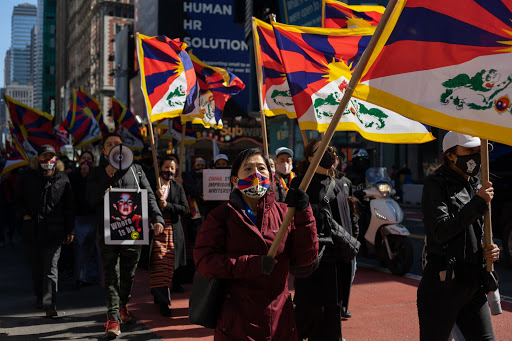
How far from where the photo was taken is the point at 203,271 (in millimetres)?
3148

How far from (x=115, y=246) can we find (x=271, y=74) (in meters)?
2.77

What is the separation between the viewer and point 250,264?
3.07 metres

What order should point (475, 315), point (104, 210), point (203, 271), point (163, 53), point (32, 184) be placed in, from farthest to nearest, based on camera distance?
point (163, 53) → point (32, 184) → point (104, 210) → point (475, 315) → point (203, 271)

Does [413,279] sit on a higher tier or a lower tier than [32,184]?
lower

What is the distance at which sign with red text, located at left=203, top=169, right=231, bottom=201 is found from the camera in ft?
28.3

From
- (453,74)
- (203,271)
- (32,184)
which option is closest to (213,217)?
(203,271)

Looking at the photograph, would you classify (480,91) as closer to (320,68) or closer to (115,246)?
(320,68)

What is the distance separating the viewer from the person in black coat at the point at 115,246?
5938 millimetres

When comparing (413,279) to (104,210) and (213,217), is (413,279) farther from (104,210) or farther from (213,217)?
(213,217)

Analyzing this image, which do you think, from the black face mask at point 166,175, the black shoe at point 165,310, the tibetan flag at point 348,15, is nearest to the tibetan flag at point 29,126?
the black face mask at point 166,175

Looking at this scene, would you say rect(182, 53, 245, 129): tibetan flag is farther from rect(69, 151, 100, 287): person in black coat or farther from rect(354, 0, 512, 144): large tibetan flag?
rect(354, 0, 512, 144): large tibetan flag

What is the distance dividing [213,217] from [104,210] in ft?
9.68

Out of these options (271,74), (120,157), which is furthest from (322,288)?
(271,74)

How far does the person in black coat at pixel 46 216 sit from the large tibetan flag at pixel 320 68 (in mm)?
2922
